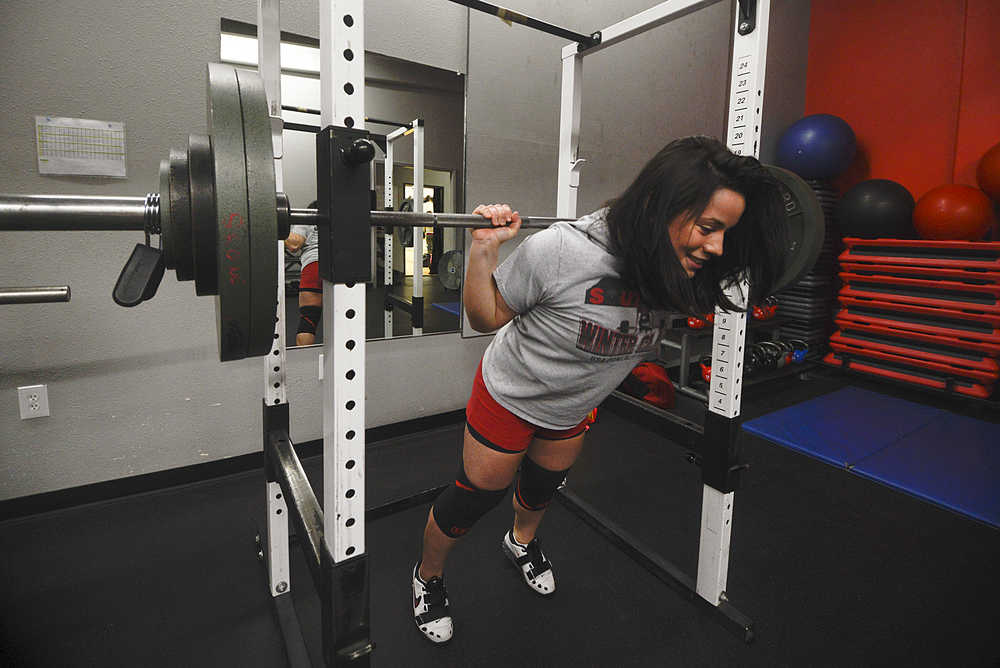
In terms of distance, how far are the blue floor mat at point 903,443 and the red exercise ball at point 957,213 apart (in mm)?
996

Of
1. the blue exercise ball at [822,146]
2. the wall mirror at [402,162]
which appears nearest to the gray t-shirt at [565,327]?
the wall mirror at [402,162]

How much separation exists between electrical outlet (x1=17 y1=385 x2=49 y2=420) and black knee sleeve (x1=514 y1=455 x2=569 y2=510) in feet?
5.12

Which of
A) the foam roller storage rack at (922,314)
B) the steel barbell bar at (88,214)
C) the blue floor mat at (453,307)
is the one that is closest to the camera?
the steel barbell bar at (88,214)

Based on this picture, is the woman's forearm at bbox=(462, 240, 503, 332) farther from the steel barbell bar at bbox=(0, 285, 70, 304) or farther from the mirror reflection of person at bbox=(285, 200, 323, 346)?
the mirror reflection of person at bbox=(285, 200, 323, 346)

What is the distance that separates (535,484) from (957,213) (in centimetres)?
312

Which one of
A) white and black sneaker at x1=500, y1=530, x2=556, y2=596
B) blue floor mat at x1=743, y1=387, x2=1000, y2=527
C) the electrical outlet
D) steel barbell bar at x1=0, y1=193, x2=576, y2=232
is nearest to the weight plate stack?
blue floor mat at x1=743, y1=387, x2=1000, y2=527

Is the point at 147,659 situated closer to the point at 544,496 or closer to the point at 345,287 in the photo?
the point at 544,496

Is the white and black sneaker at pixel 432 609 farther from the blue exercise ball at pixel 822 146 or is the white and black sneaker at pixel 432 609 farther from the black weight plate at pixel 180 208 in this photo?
the blue exercise ball at pixel 822 146

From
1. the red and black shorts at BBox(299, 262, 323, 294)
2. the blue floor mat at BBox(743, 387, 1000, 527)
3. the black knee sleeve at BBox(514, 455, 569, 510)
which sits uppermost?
the red and black shorts at BBox(299, 262, 323, 294)

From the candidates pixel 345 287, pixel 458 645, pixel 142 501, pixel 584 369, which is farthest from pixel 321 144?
pixel 142 501

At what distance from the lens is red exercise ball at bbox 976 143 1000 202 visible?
2.92 metres

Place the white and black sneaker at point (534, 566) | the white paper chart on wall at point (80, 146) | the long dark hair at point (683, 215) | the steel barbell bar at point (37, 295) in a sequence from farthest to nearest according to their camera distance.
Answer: the white paper chart on wall at point (80, 146) → the white and black sneaker at point (534, 566) → the long dark hair at point (683, 215) → the steel barbell bar at point (37, 295)

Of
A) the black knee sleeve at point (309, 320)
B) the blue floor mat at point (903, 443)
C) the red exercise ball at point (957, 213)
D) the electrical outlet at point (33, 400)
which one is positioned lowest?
the blue floor mat at point (903, 443)

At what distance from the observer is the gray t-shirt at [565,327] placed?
3.34 feet
